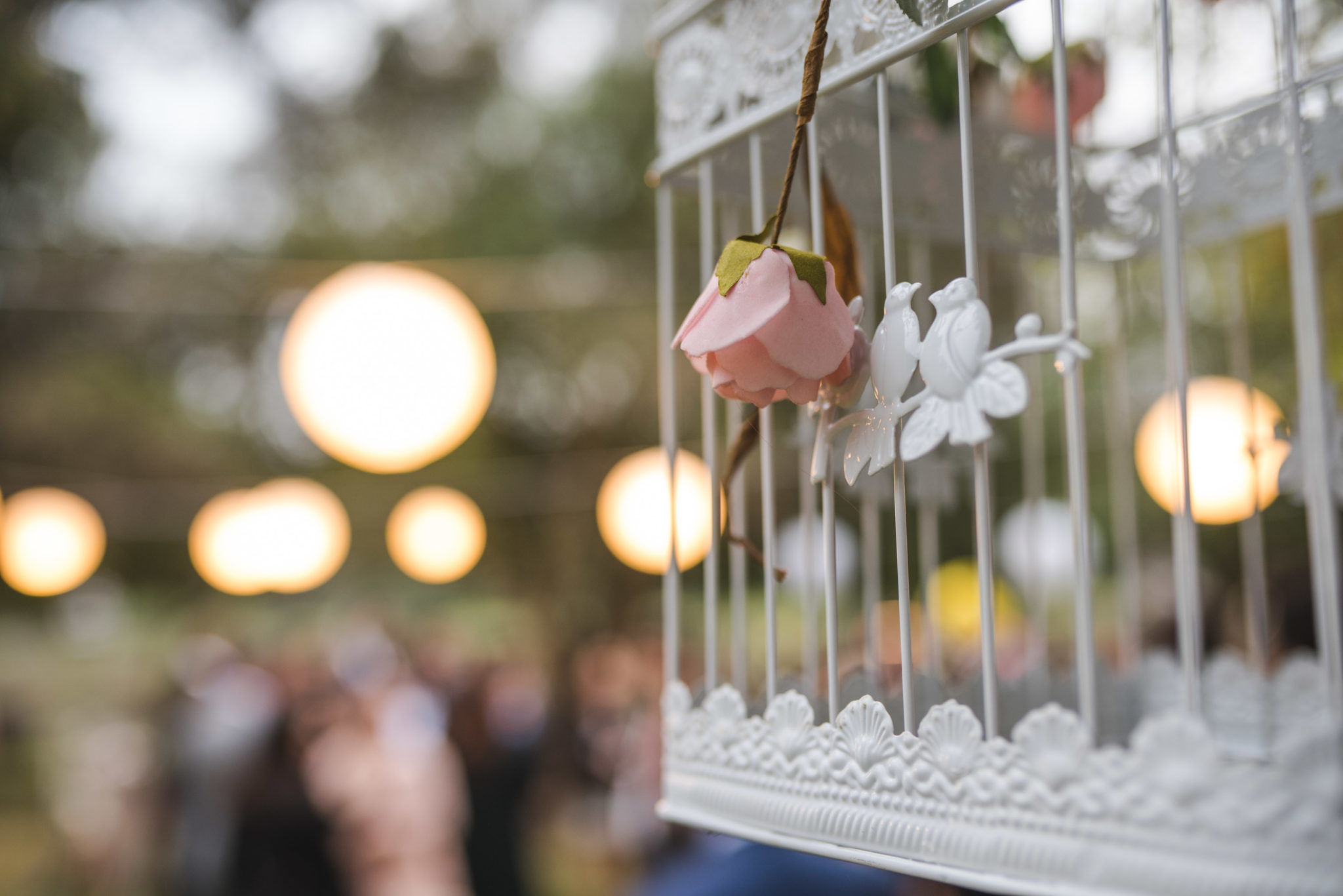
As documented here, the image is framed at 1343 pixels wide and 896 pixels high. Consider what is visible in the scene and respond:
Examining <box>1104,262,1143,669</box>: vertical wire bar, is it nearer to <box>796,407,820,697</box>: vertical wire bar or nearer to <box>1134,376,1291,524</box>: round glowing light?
<box>1134,376,1291,524</box>: round glowing light

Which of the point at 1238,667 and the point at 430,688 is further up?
the point at 1238,667

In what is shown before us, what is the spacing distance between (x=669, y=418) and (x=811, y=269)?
27 centimetres

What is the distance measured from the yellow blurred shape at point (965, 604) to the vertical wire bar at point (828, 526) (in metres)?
2.13

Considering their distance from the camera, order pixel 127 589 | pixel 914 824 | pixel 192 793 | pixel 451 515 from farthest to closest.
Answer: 1. pixel 127 589
2. pixel 451 515
3. pixel 192 793
4. pixel 914 824

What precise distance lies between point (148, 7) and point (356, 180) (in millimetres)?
973

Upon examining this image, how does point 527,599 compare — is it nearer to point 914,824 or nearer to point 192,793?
point 192,793

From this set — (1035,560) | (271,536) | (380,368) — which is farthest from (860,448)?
(271,536)

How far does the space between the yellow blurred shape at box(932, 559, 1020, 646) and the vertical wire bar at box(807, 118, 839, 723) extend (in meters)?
2.13

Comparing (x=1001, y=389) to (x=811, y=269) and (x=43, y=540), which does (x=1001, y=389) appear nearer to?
(x=811, y=269)

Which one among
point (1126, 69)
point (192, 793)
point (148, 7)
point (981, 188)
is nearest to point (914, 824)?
point (981, 188)

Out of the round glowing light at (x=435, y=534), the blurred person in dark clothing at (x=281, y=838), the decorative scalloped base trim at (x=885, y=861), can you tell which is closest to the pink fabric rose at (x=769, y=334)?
the decorative scalloped base trim at (x=885, y=861)

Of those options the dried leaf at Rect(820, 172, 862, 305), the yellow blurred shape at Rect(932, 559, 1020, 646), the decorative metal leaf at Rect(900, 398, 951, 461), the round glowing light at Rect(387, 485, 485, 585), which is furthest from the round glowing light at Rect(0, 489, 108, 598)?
the decorative metal leaf at Rect(900, 398, 951, 461)

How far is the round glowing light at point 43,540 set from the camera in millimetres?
3266

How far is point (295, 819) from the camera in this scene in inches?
91.6
